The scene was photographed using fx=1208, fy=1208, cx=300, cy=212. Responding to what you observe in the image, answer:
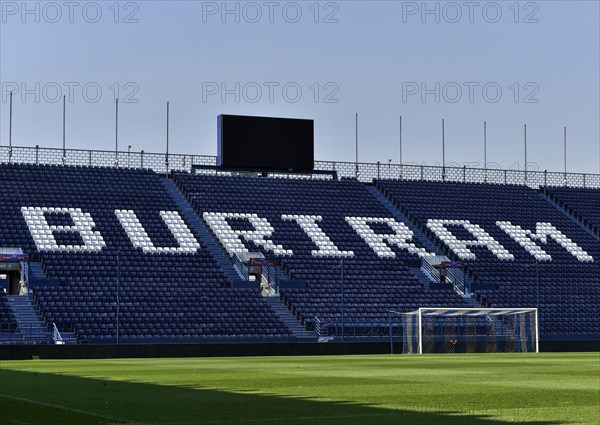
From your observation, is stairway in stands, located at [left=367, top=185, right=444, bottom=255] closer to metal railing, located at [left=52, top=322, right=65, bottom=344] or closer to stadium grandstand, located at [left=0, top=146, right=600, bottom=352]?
stadium grandstand, located at [left=0, top=146, right=600, bottom=352]

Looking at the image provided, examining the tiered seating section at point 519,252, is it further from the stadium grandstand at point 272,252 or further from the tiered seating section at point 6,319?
the tiered seating section at point 6,319

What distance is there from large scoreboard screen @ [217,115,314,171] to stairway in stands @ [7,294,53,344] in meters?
17.8

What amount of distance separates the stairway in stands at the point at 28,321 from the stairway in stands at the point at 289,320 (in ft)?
36.5

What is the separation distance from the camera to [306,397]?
18.1 m

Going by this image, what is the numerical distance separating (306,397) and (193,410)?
273cm

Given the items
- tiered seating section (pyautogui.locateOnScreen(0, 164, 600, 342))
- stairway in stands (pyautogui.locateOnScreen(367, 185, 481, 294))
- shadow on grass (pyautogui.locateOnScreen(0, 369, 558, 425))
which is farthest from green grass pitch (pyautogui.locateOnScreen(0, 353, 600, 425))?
stairway in stands (pyautogui.locateOnScreen(367, 185, 481, 294))

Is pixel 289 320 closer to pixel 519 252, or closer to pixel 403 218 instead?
pixel 403 218

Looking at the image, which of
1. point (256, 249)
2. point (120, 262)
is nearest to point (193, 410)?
point (120, 262)

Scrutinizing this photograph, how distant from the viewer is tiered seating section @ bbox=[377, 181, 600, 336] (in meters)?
62.3

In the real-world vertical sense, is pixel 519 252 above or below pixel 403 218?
below

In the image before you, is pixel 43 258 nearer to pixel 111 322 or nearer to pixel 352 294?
pixel 111 322

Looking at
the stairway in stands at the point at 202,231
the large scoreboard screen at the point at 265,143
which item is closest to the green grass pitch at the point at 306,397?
the stairway in stands at the point at 202,231

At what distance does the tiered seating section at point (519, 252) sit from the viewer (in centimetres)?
6228

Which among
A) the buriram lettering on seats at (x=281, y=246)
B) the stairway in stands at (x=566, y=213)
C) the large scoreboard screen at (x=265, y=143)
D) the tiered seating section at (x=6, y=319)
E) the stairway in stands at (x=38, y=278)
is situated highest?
the large scoreboard screen at (x=265, y=143)
